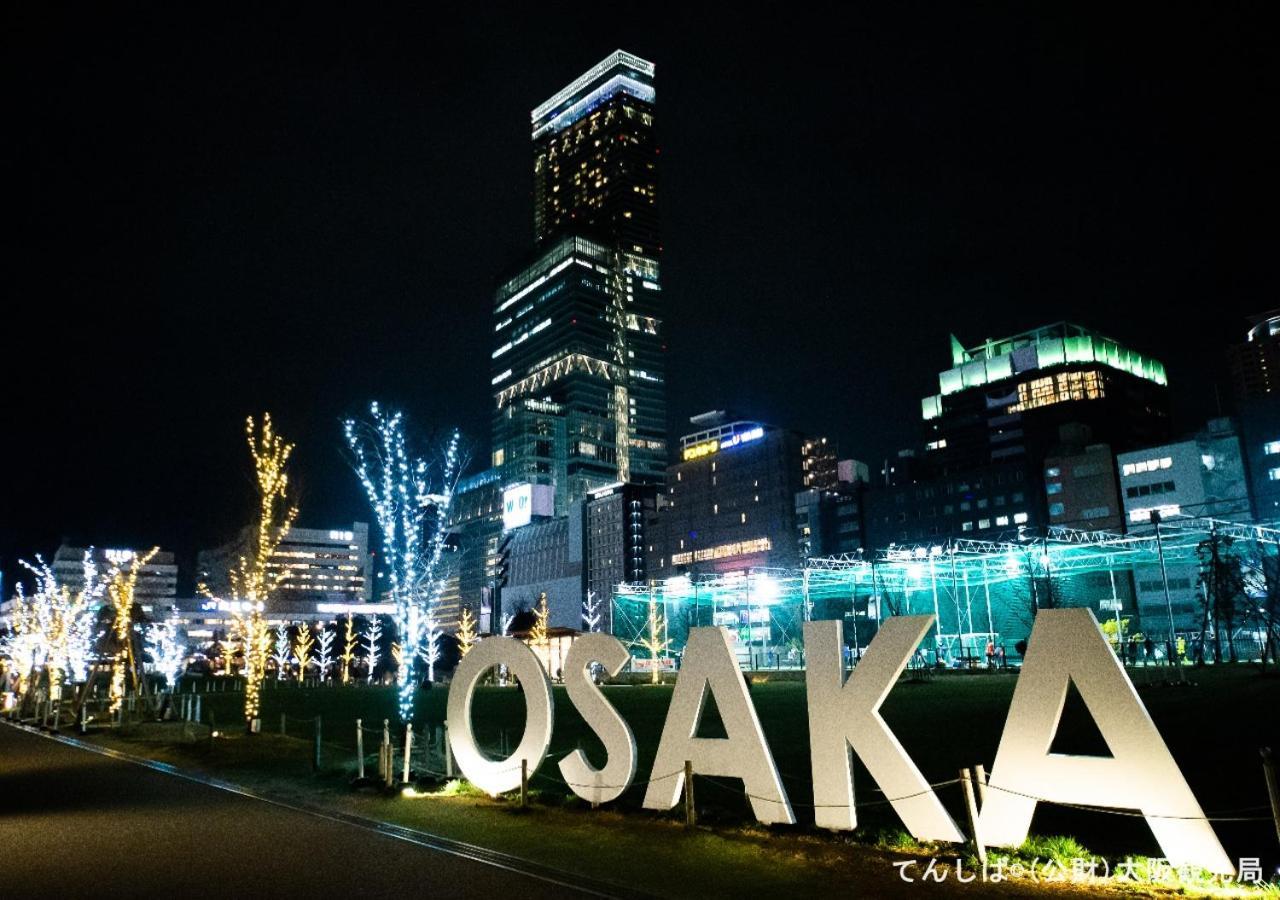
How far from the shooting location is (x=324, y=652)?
246ft

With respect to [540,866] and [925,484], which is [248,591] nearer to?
[540,866]

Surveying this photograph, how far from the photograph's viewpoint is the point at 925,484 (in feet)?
A: 369

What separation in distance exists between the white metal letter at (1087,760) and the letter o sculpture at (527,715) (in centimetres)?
652

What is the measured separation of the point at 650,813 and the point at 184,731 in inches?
709

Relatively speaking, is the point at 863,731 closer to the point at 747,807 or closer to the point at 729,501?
the point at 747,807

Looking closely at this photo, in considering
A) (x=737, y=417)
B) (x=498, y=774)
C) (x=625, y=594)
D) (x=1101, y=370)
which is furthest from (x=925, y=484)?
(x=498, y=774)

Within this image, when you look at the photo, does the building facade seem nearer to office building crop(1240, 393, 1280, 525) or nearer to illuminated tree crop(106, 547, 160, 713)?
office building crop(1240, 393, 1280, 525)

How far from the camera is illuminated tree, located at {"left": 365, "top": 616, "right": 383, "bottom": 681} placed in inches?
3324

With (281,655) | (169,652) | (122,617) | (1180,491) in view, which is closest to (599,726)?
(122,617)

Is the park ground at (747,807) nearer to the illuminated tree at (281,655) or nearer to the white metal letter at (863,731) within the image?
the white metal letter at (863,731)

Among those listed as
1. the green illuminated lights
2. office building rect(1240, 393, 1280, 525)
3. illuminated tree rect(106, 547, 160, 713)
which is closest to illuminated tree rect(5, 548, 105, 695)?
illuminated tree rect(106, 547, 160, 713)

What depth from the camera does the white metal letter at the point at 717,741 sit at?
11.0 meters

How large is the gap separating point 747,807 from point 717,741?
1.95 m

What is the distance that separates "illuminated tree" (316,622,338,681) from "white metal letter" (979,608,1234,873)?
67.3m
